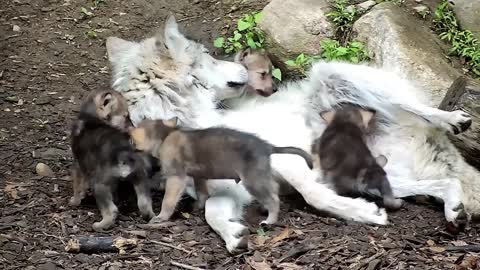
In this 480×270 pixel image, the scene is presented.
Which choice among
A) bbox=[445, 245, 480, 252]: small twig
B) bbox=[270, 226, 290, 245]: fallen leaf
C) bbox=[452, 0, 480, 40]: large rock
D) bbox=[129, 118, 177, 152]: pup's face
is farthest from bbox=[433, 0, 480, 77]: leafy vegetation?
bbox=[129, 118, 177, 152]: pup's face

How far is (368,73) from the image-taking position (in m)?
6.10

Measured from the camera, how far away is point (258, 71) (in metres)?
6.56

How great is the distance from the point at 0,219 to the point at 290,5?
11.9 ft

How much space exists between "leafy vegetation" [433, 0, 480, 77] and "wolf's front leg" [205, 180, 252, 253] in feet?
8.69

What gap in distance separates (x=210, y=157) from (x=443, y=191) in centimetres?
172

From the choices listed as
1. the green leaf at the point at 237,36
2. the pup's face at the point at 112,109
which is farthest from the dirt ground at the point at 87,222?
the pup's face at the point at 112,109

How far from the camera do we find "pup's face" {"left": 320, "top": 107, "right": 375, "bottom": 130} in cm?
569

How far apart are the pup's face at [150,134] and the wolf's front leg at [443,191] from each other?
1.73m

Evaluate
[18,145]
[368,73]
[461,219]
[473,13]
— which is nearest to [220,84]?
[368,73]

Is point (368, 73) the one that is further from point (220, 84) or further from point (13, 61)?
point (13, 61)

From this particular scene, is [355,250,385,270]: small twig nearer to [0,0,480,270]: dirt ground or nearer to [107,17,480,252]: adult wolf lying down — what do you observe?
[0,0,480,270]: dirt ground

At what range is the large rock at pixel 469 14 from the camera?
721cm

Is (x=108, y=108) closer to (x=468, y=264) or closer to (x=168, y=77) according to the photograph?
(x=168, y=77)

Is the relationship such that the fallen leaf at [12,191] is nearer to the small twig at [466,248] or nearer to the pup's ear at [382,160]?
the pup's ear at [382,160]
